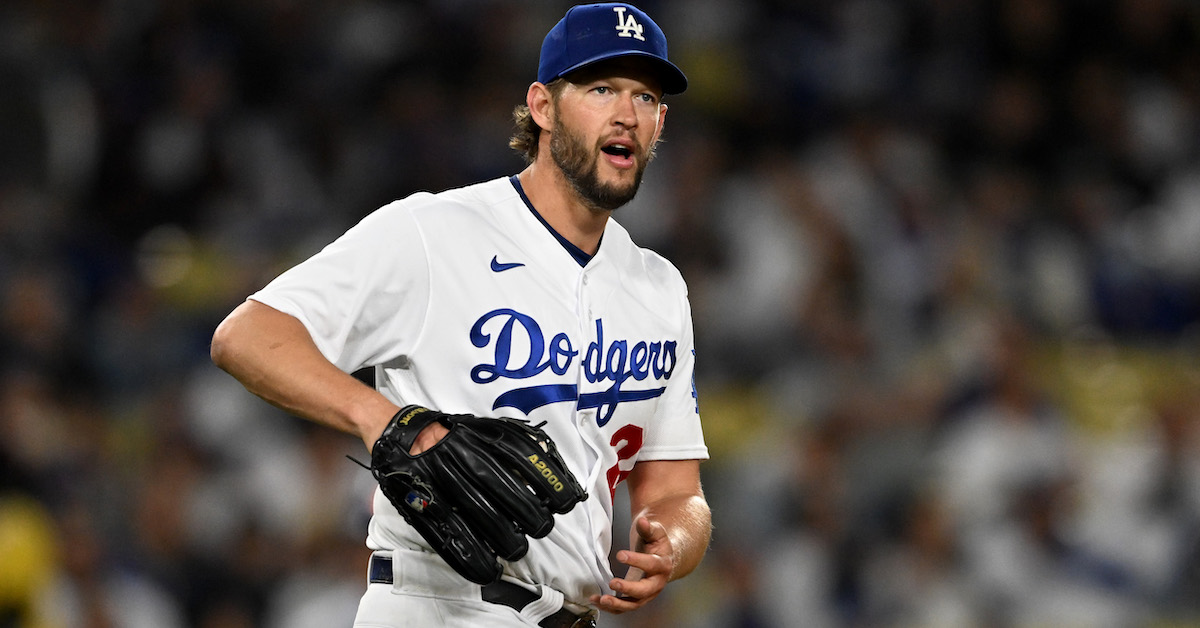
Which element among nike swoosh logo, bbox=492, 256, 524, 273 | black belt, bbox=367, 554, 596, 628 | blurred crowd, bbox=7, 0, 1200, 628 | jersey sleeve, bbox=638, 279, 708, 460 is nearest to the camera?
black belt, bbox=367, 554, 596, 628

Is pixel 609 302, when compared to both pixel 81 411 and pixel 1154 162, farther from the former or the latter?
pixel 1154 162

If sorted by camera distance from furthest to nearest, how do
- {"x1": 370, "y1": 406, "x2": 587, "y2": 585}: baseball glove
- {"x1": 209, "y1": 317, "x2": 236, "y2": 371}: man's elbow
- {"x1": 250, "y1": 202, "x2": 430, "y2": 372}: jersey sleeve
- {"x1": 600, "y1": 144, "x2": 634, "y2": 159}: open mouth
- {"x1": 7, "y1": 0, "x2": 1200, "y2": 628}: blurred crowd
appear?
{"x1": 7, "y1": 0, "x2": 1200, "y2": 628}: blurred crowd
{"x1": 600, "y1": 144, "x2": 634, "y2": 159}: open mouth
{"x1": 250, "y1": 202, "x2": 430, "y2": 372}: jersey sleeve
{"x1": 209, "y1": 317, "x2": 236, "y2": 371}: man's elbow
{"x1": 370, "y1": 406, "x2": 587, "y2": 585}: baseball glove

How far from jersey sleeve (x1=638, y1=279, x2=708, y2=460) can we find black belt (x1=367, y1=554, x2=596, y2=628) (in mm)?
454

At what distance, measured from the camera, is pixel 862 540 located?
600cm

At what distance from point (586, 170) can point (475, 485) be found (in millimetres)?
836

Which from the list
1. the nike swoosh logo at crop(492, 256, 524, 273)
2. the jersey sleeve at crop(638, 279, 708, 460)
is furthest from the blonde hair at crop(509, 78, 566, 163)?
the jersey sleeve at crop(638, 279, 708, 460)

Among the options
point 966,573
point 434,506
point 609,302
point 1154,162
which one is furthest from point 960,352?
point 434,506

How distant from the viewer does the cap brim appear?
2754mm

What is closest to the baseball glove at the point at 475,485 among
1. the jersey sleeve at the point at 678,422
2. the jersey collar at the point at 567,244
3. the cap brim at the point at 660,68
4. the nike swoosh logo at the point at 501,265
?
the nike swoosh logo at the point at 501,265

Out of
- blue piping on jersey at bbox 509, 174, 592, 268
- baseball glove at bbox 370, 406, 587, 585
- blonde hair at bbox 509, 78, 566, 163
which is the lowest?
baseball glove at bbox 370, 406, 587, 585

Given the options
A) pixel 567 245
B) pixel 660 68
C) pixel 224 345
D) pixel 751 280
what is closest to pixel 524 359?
pixel 567 245

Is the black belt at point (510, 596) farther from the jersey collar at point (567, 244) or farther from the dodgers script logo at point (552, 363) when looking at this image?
the jersey collar at point (567, 244)

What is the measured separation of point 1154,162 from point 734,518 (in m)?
3.69

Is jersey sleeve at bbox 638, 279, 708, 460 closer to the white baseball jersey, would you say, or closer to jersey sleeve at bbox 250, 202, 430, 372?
the white baseball jersey
